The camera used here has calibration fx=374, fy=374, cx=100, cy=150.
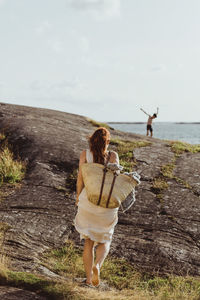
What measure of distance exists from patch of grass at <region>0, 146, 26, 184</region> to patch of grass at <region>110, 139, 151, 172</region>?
121 inches

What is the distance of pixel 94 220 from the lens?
5.41m

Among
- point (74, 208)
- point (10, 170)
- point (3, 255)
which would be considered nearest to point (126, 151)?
point (10, 170)

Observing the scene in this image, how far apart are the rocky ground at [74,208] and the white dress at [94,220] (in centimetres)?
106

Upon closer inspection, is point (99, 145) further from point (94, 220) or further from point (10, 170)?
point (10, 170)

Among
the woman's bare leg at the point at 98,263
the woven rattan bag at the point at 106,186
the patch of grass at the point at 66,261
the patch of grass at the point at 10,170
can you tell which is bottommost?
the patch of grass at the point at 66,261

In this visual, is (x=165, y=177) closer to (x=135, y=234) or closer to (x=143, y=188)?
(x=143, y=188)

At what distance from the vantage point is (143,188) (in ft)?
33.0

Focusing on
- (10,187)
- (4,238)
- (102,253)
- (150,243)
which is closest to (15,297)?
(102,253)

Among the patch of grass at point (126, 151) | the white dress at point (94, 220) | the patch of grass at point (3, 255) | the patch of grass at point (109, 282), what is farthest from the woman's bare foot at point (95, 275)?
the patch of grass at point (126, 151)

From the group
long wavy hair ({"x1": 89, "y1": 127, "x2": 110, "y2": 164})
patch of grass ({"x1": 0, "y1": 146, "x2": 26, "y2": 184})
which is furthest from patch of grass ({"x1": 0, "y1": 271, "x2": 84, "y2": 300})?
patch of grass ({"x1": 0, "y1": 146, "x2": 26, "y2": 184})

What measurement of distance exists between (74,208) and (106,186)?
3.90m

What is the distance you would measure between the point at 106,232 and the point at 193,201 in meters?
4.50

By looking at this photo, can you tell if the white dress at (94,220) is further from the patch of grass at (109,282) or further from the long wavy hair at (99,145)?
the patch of grass at (109,282)

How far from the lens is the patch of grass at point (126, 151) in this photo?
37.9ft
